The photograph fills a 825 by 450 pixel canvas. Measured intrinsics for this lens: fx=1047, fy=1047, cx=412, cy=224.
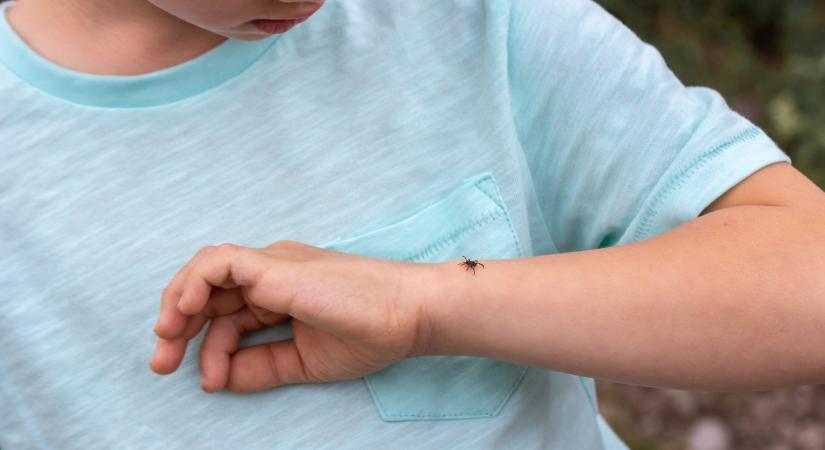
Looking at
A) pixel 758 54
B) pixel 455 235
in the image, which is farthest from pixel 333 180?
pixel 758 54

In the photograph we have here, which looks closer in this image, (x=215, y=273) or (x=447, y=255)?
(x=215, y=273)

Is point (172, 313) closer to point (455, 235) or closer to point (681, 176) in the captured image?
point (455, 235)

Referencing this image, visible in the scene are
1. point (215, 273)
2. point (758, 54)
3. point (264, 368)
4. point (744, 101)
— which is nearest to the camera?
point (215, 273)

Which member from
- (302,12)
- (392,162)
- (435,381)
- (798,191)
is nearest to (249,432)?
(435,381)

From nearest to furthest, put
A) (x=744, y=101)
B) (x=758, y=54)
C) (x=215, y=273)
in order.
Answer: (x=215, y=273), (x=744, y=101), (x=758, y=54)

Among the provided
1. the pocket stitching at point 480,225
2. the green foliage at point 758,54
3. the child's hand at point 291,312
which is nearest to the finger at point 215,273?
the child's hand at point 291,312

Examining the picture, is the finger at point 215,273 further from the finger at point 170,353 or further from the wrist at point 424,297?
the wrist at point 424,297

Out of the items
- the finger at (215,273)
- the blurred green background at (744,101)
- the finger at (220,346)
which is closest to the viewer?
the finger at (215,273)
